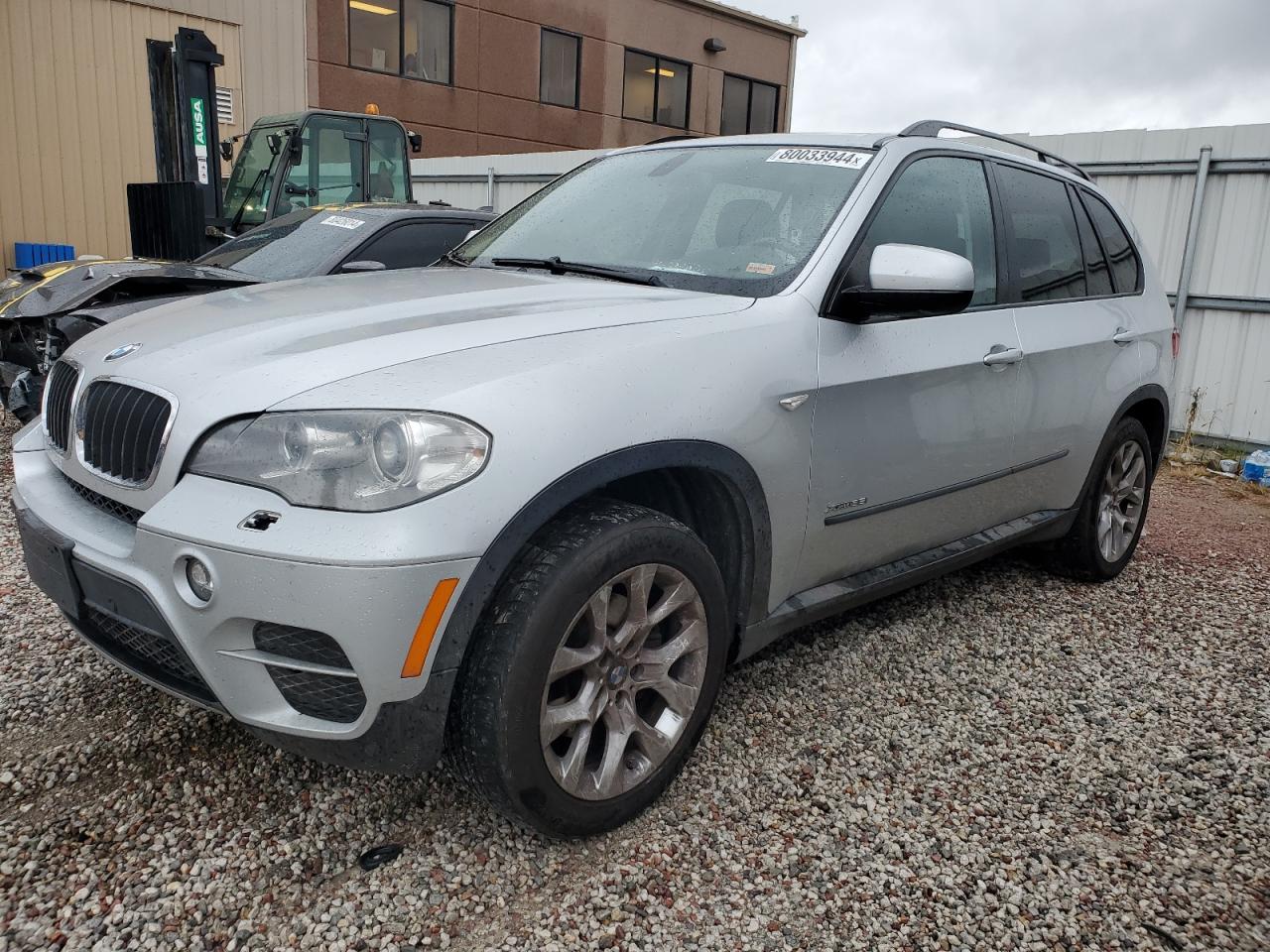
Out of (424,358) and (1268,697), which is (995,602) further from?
(424,358)

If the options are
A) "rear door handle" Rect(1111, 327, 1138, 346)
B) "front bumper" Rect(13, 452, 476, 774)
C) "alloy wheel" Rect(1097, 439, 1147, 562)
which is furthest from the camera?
"alloy wheel" Rect(1097, 439, 1147, 562)

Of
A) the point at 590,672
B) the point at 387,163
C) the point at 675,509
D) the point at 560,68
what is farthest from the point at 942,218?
the point at 560,68

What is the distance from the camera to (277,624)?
1.94m

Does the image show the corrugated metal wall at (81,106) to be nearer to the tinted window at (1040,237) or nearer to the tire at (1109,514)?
the tinted window at (1040,237)

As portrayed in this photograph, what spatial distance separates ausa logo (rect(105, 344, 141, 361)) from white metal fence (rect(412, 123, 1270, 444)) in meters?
7.49

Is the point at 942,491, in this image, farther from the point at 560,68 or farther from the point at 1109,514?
the point at 560,68

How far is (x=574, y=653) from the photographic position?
2.25 metres

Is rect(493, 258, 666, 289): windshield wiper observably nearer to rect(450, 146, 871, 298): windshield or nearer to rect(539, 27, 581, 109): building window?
rect(450, 146, 871, 298): windshield

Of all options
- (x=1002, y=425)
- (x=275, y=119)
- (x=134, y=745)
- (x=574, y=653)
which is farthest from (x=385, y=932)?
(x=275, y=119)

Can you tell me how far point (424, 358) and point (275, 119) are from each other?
900 centimetres

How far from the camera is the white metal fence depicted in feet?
25.2

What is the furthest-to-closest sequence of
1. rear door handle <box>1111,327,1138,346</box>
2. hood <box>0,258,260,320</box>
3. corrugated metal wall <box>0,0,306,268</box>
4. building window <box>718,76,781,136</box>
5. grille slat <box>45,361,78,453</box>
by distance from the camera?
building window <box>718,76,781,136</box>
corrugated metal wall <box>0,0,306,268</box>
hood <box>0,258,260,320</box>
rear door handle <box>1111,327,1138,346</box>
grille slat <box>45,361,78,453</box>

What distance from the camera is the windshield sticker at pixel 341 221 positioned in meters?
5.76

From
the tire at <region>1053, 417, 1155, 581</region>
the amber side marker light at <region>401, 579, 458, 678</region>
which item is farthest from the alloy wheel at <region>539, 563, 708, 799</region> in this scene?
the tire at <region>1053, 417, 1155, 581</region>
